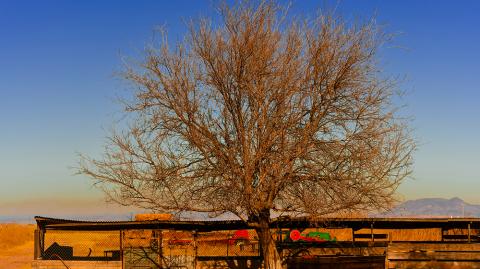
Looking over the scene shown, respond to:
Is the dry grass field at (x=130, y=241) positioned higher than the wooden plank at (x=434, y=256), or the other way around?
the wooden plank at (x=434, y=256)

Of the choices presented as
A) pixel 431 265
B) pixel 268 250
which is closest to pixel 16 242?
pixel 268 250

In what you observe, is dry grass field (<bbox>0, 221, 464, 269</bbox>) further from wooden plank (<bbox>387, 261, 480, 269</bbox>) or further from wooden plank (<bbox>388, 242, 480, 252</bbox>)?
wooden plank (<bbox>387, 261, 480, 269</bbox>)

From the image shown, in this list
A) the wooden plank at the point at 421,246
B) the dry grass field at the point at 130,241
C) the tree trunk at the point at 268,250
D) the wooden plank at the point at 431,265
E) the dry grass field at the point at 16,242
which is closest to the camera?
the wooden plank at the point at 431,265

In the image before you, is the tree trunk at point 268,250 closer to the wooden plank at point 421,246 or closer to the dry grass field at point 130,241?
the wooden plank at point 421,246

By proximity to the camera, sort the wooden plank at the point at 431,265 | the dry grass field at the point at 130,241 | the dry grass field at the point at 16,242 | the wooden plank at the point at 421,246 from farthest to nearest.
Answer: the dry grass field at the point at 16,242
the dry grass field at the point at 130,241
the wooden plank at the point at 421,246
the wooden plank at the point at 431,265

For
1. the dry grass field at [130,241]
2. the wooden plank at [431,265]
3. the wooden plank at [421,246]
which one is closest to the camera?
the wooden plank at [431,265]

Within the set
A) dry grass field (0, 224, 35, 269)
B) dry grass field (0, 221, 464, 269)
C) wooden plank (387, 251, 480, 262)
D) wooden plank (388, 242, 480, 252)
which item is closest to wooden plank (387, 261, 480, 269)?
wooden plank (387, 251, 480, 262)

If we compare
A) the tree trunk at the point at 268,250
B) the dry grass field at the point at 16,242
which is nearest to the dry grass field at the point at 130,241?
the dry grass field at the point at 16,242

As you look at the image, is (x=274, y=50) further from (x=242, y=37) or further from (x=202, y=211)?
(x=202, y=211)

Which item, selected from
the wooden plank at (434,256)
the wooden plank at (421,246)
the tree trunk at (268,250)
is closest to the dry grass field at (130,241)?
the tree trunk at (268,250)

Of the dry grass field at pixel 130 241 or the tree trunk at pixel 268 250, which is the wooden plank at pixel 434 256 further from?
the dry grass field at pixel 130 241

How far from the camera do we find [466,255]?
43.4 ft

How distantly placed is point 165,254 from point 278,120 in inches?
357

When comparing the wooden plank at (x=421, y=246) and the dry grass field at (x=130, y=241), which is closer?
the wooden plank at (x=421, y=246)
